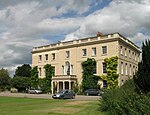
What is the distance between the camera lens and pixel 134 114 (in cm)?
1353

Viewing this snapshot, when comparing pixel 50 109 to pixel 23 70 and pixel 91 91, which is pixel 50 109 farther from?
pixel 23 70

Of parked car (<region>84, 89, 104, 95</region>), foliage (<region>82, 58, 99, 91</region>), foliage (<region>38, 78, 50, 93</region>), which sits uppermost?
foliage (<region>82, 58, 99, 91</region>)

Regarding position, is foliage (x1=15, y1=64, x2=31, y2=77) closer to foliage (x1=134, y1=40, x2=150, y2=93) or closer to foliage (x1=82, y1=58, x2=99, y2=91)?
foliage (x1=82, y1=58, x2=99, y2=91)

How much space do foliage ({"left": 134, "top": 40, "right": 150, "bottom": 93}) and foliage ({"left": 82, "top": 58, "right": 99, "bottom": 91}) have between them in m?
45.1

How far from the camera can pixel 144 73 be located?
1681cm

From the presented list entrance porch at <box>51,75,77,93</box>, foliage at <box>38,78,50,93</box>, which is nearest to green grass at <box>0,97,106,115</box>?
entrance porch at <box>51,75,77,93</box>

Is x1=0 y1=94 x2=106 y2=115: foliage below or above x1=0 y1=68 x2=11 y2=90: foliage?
below

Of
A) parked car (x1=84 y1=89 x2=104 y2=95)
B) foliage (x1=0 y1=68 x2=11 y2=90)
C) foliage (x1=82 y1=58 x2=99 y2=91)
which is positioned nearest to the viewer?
parked car (x1=84 y1=89 x2=104 y2=95)

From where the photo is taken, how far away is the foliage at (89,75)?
62.6m

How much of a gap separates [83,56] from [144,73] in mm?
49741

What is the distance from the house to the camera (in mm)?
61844

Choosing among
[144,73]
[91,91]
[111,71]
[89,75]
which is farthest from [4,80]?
[144,73]

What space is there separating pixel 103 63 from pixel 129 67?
749 centimetres

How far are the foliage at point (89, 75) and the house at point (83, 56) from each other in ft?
3.55
